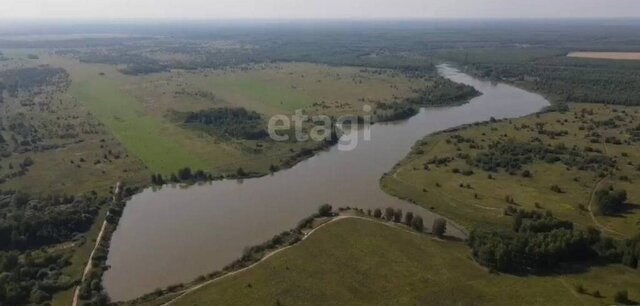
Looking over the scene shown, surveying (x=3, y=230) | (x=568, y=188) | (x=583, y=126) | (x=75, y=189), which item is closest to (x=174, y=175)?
(x=75, y=189)

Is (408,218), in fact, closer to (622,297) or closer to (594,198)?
(622,297)

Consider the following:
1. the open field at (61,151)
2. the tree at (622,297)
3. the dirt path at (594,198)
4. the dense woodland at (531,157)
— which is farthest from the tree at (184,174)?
the tree at (622,297)

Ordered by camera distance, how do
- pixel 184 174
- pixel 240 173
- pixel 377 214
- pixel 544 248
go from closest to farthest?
pixel 544 248, pixel 377 214, pixel 184 174, pixel 240 173

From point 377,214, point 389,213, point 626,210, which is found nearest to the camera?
point 389,213

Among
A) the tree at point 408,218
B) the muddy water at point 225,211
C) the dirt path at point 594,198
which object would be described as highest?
the tree at point 408,218

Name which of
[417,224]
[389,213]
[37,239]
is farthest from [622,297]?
[37,239]

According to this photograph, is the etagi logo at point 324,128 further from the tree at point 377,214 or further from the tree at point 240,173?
the tree at point 377,214
